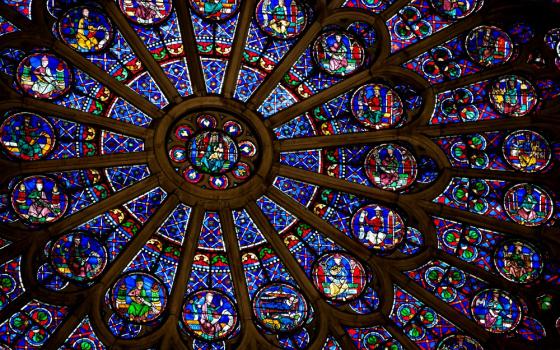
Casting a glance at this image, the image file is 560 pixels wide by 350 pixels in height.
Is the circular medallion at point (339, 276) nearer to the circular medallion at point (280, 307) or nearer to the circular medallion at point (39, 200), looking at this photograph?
the circular medallion at point (280, 307)

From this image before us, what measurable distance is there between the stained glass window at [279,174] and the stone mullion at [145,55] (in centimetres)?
3

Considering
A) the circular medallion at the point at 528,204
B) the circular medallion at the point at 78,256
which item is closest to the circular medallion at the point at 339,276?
the circular medallion at the point at 528,204

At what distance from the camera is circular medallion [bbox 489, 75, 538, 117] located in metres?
21.3

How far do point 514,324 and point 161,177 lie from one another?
5851 millimetres

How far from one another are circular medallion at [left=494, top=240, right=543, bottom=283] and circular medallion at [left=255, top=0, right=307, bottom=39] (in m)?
4.82

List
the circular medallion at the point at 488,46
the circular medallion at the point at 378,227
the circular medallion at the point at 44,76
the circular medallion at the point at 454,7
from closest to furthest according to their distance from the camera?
the circular medallion at the point at 44,76 → the circular medallion at the point at 378,227 → the circular medallion at the point at 488,46 → the circular medallion at the point at 454,7

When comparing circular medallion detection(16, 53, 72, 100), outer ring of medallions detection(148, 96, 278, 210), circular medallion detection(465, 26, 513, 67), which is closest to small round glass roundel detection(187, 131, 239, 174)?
outer ring of medallions detection(148, 96, 278, 210)

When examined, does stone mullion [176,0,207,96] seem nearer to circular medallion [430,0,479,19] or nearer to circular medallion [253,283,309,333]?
circular medallion [253,283,309,333]

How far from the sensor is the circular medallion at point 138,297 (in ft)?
63.4

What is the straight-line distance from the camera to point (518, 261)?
20.4m

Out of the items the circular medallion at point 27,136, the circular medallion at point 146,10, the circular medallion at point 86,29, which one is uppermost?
the circular medallion at point 146,10

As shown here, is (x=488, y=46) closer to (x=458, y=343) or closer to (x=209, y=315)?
(x=458, y=343)

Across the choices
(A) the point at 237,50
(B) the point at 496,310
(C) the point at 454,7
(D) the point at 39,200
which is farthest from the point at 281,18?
(B) the point at 496,310

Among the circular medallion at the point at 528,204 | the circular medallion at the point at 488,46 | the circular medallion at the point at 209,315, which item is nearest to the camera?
the circular medallion at the point at 209,315
